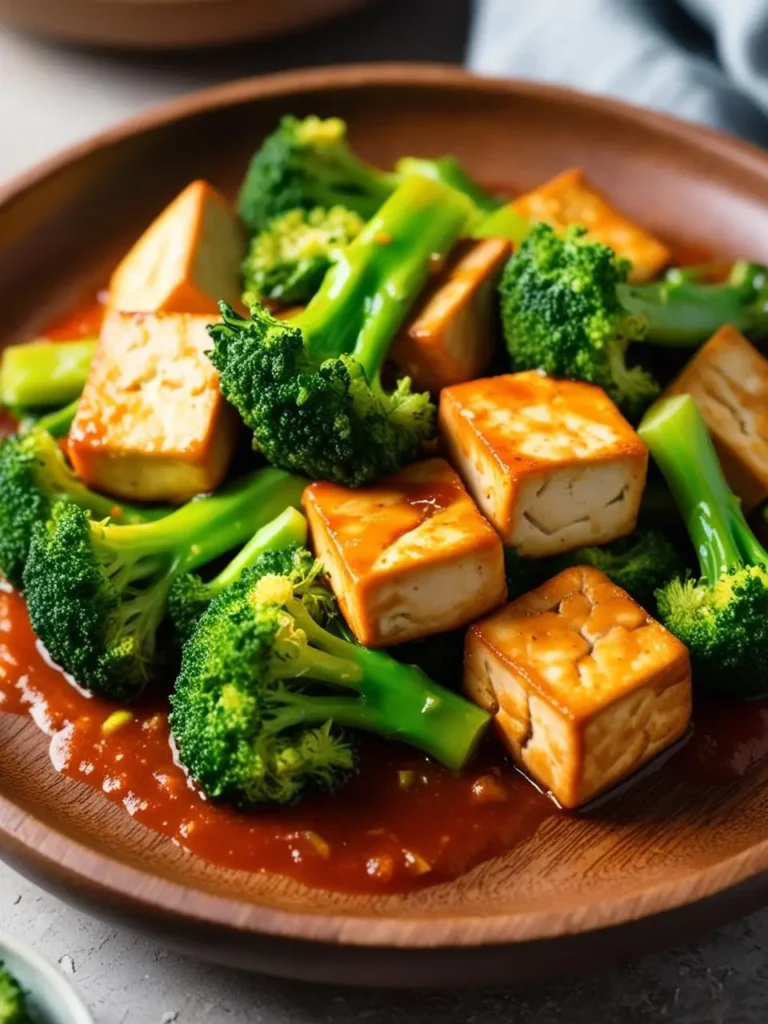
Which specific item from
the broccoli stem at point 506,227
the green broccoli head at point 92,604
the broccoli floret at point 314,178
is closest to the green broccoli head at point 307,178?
the broccoli floret at point 314,178

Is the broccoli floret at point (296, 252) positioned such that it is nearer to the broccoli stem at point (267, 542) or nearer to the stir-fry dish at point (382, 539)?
the stir-fry dish at point (382, 539)

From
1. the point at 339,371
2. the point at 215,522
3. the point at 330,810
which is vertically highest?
the point at 339,371

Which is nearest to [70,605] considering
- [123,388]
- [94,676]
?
[94,676]

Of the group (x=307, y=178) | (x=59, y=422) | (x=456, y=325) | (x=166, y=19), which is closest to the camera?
(x=456, y=325)

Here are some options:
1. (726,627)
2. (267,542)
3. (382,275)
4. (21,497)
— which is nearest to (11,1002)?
(267,542)

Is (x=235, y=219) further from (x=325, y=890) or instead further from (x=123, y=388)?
(x=325, y=890)

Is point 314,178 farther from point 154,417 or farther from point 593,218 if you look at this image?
point 154,417

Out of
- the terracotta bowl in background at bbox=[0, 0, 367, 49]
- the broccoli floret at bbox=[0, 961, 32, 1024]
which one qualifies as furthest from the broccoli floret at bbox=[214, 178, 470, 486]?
the terracotta bowl in background at bbox=[0, 0, 367, 49]
